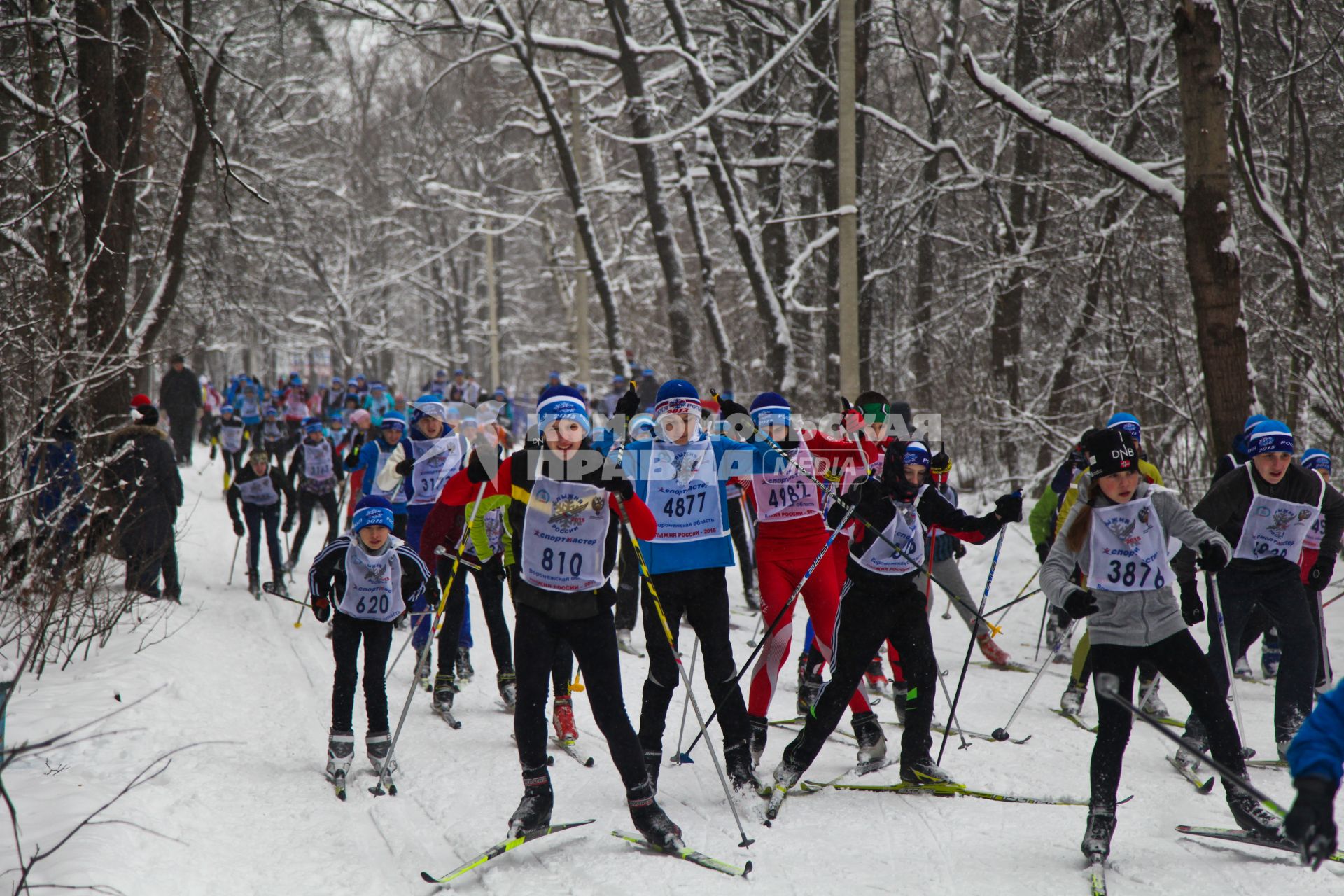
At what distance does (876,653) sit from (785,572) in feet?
2.60

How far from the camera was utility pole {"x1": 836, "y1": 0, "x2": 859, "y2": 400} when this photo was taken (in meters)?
10.7

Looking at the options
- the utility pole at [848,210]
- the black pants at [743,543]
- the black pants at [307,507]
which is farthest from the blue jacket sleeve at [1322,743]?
the black pants at [307,507]

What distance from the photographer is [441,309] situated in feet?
132

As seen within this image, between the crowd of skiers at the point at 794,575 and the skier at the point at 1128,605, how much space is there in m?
0.01

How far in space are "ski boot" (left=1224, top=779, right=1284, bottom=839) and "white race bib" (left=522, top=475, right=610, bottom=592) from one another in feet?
9.93

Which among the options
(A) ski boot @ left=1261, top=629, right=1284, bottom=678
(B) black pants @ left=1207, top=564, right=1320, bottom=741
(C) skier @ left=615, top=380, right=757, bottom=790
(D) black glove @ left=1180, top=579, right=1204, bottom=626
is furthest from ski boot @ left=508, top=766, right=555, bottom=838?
(A) ski boot @ left=1261, top=629, right=1284, bottom=678

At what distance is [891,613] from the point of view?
207 inches

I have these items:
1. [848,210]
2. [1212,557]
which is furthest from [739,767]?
[848,210]

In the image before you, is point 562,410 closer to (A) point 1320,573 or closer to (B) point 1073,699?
(B) point 1073,699

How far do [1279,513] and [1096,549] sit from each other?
182 centimetres

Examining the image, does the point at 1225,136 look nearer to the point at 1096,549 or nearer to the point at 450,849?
the point at 1096,549

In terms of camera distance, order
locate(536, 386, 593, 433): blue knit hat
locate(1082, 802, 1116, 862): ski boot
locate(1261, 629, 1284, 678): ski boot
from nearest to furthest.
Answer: locate(1082, 802, 1116, 862): ski boot < locate(536, 386, 593, 433): blue knit hat < locate(1261, 629, 1284, 678): ski boot

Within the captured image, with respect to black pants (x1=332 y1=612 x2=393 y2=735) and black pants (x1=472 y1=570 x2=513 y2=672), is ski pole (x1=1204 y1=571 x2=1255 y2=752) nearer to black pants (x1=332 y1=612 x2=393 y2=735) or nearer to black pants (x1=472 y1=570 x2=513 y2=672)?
black pants (x1=472 y1=570 x2=513 y2=672)

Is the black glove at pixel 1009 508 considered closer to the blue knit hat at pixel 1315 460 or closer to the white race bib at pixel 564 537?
the white race bib at pixel 564 537
